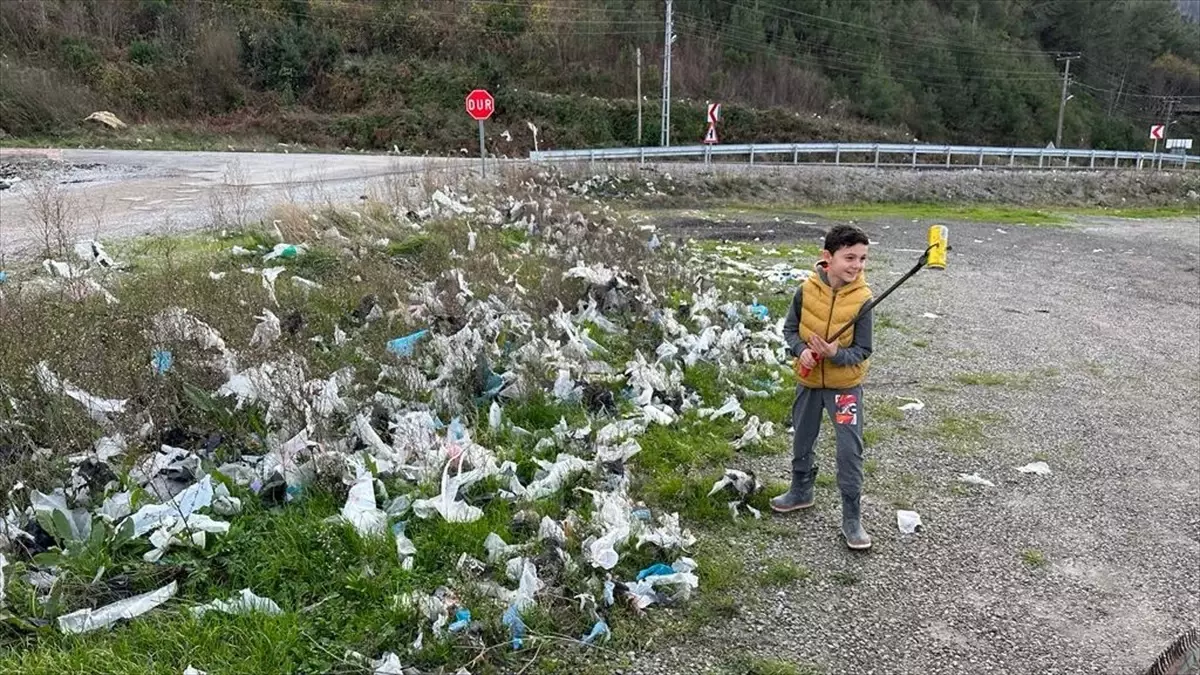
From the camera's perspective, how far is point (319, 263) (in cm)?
743

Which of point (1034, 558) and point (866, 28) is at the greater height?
point (866, 28)

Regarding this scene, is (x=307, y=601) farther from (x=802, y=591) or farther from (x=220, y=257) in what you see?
(x=220, y=257)

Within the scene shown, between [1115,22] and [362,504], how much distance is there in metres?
93.0

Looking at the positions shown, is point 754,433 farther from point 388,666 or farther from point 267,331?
point 267,331

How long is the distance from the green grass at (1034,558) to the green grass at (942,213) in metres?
16.0

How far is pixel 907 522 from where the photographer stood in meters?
3.88

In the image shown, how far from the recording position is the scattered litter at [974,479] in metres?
4.43

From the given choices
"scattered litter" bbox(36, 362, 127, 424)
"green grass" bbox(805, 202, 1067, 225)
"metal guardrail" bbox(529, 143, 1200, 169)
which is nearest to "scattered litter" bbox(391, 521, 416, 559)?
"scattered litter" bbox(36, 362, 127, 424)

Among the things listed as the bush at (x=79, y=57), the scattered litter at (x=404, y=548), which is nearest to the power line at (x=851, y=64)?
the bush at (x=79, y=57)

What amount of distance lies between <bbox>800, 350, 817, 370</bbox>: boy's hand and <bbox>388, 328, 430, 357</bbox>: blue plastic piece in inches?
109

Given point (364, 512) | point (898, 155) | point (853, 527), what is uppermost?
point (898, 155)

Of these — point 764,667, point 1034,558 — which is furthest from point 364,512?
point 1034,558

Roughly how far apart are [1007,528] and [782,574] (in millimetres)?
1392

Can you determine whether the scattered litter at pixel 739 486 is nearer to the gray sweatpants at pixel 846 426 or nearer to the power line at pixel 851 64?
the gray sweatpants at pixel 846 426
